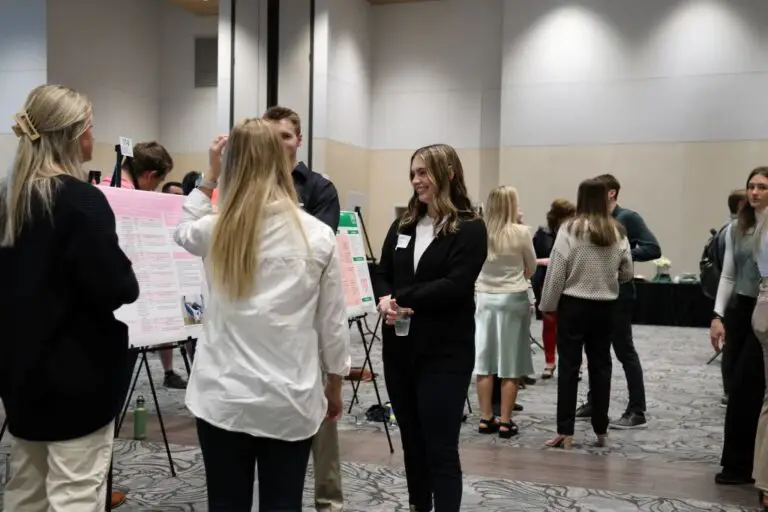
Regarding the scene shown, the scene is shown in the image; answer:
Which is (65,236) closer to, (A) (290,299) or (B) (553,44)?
(A) (290,299)

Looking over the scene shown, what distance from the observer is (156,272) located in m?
3.13

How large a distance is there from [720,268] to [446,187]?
8.93 ft

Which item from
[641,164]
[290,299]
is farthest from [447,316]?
[641,164]

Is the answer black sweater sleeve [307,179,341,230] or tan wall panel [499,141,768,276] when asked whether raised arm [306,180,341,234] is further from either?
tan wall panel [499,141,768,276]

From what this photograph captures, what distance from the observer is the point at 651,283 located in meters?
9.95

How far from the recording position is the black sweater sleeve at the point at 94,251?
5.22 feet

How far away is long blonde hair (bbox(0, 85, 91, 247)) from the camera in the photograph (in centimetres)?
160

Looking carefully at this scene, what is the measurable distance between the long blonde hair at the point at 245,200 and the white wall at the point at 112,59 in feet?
32.8

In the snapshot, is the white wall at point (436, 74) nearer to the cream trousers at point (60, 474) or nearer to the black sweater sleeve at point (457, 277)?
the black sweater sleeve at point (457, 277)

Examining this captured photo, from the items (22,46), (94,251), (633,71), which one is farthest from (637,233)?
(22,46)

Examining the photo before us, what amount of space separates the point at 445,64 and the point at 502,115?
4.96 feet

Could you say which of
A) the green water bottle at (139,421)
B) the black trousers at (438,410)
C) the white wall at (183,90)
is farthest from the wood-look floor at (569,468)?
the white wall at (183,90)

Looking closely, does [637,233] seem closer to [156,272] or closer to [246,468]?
[156,272]

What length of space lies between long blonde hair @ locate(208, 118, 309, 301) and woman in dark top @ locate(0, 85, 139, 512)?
0.80 ft
